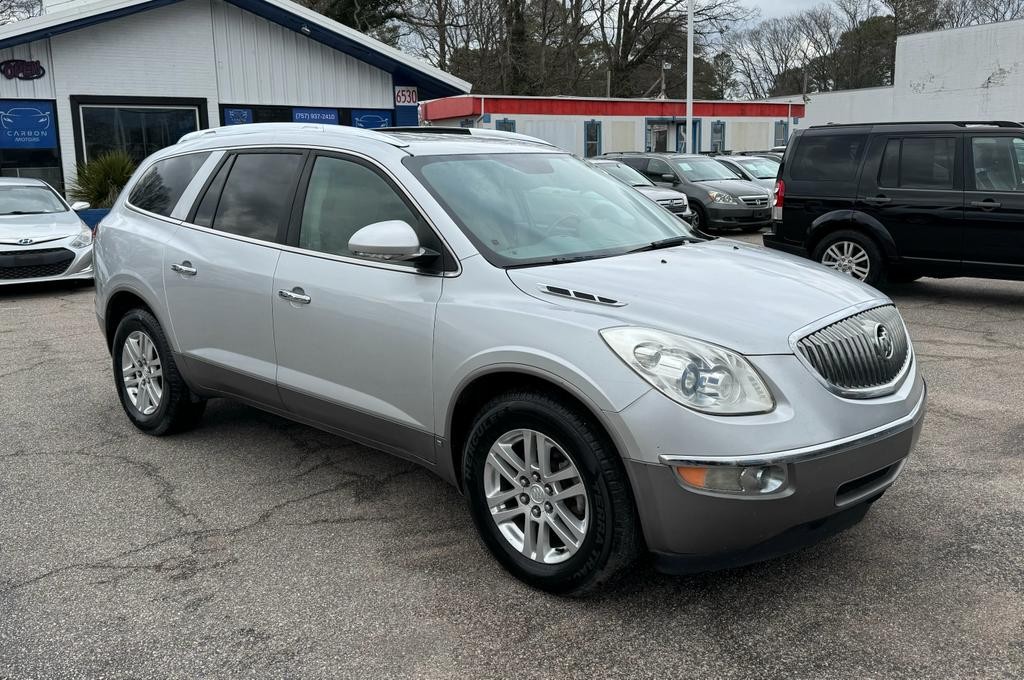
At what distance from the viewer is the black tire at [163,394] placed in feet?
16.8

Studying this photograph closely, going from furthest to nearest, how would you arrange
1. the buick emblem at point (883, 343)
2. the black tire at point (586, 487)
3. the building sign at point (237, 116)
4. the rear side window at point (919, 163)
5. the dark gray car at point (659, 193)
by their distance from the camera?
the building sign at point (237, 116)
the dark gray car at point (659, 193)
the rear side window at point (919, 163)
the buick emblem at point (883, 343)
the black tire at point (586, 487)

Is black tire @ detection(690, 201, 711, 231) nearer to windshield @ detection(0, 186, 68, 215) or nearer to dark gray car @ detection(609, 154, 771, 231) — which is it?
dark gray car @ detection(609, 154, 771, 231)

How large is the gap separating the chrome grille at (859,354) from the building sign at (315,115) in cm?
1636

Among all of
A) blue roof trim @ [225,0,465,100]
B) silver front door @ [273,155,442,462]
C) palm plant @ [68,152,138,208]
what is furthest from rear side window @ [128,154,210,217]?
blue roof trim @ [225,0,465,100]

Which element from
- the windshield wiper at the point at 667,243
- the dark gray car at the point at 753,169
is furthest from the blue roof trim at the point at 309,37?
the windshield wiper at the point at 667,243

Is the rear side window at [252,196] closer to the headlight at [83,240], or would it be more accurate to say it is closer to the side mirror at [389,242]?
the side mirror at [389,242]

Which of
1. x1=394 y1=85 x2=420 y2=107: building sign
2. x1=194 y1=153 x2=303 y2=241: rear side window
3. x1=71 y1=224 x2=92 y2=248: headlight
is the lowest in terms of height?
x1=71 y1=224 x2=92 y2=248: headlight

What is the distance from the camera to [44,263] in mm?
11578

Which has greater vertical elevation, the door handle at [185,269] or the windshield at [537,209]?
the windshield at [537,209]

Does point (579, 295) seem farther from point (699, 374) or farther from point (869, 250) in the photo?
point (869, 250)

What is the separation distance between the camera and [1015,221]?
8.63m

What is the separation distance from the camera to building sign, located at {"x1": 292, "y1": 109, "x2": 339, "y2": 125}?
18391mm

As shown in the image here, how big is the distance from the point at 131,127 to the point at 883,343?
1704 centimetres

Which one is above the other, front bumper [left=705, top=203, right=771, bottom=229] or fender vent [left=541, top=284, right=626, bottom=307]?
fender vent [left=541, top=284, right=626, bottom=307]
